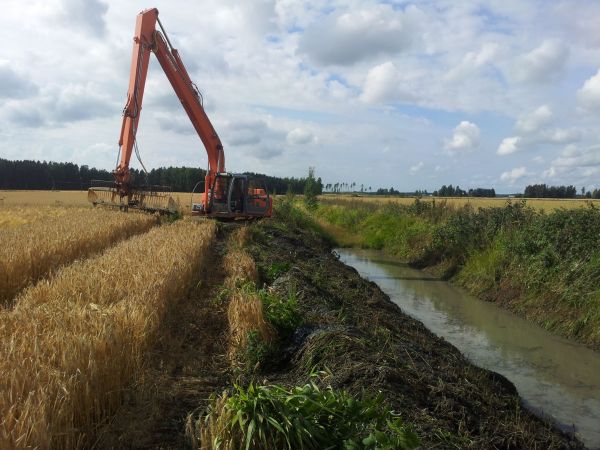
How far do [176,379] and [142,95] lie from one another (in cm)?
1575

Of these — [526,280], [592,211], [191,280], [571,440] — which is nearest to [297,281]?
[191,280]

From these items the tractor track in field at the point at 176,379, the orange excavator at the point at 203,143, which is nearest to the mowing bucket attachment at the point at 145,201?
the orange excavator at the point at 203,143

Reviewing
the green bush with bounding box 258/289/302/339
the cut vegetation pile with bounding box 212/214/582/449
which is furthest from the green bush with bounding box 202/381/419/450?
the green bush with bounding box 258/289/302/339

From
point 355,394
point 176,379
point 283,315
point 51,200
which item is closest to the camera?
point 355,394

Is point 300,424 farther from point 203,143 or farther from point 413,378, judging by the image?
point 203,143

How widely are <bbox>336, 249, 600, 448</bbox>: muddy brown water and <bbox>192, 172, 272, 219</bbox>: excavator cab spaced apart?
21.1ft

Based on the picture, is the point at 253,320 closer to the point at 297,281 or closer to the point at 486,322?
the point at 297,281

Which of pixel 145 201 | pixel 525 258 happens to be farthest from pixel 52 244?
pixel 525 258

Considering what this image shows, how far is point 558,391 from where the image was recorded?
8023 millimetres

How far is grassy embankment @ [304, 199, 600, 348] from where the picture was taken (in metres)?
11.5

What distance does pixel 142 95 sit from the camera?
18922mm

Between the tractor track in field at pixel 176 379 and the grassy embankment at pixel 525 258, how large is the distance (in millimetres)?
7571

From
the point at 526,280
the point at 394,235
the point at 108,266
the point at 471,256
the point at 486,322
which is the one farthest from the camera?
the point at 394,235

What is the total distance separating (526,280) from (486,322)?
6.63 feet
